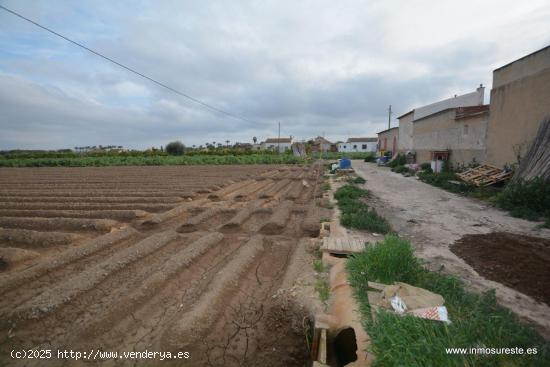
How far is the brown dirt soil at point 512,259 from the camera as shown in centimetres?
342

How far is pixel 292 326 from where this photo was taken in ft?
9.21

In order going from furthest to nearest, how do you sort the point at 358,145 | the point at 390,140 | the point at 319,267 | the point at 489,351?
the point at 358,145, the point at 390,140, the point at 319,267, the point at 489,351

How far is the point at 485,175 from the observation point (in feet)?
33.5

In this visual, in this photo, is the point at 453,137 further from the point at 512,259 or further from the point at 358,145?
the point at 358,145

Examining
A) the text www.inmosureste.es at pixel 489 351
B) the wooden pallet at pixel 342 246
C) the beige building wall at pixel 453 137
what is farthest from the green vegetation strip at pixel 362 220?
the beige building wall at pixel 453 137

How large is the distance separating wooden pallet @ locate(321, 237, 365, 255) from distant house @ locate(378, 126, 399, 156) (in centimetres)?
2509

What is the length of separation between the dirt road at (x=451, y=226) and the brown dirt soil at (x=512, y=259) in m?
0.17

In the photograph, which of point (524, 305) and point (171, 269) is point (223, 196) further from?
point (524, 305)

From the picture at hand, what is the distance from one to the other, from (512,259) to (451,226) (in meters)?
1.97

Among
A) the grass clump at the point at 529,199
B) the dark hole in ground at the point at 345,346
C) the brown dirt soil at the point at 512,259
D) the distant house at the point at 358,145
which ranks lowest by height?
the dark hole in ground at the point at 345,346

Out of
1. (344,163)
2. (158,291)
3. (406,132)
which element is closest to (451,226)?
(158,291)

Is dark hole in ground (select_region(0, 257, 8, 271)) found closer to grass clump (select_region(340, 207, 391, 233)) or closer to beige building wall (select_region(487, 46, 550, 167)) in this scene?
grass clump (select_region(340, 207, 391, 233))

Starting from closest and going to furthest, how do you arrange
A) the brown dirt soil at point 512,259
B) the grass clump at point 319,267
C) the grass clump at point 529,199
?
1. the brown dirt soil at point 512,259
2. the grass clump at point 319,267
3. the grass clump at point 529,199

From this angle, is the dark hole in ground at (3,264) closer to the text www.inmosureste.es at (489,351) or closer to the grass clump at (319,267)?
the grass clump at (319,267)
